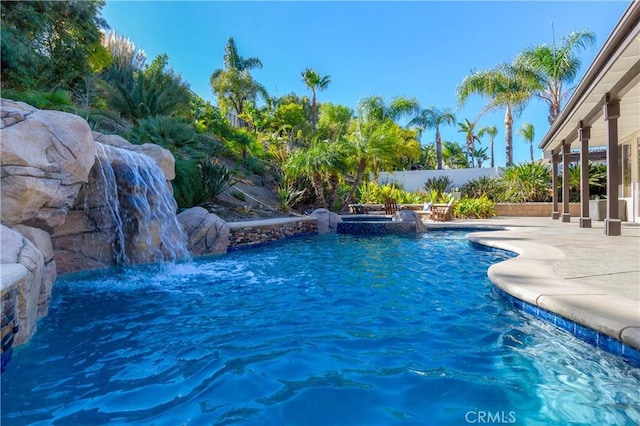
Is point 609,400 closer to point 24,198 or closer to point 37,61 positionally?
point 24,198

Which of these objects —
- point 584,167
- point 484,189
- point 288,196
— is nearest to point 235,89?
point 288,196

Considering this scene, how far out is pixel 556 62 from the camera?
21.0 meters

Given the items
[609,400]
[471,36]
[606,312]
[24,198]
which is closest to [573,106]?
[606,312]

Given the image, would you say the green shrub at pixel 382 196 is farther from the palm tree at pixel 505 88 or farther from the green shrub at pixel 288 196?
the palm tree at pixel 505 88

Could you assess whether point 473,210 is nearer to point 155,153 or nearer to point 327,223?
point 327,223

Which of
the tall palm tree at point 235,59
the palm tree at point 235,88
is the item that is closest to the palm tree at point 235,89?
the palm tree at point 235,88

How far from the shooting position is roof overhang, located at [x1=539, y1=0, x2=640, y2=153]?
519 centimetres

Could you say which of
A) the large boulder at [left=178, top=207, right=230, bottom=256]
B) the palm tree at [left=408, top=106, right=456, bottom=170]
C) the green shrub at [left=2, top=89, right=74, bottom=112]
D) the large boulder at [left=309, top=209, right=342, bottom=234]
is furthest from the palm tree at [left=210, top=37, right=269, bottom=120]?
the large boulder at [left=178, top=207, right=230, bottom=256]

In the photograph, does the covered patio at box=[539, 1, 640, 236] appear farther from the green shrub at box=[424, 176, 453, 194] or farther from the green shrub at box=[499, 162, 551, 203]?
the green shrub at box=[424, 176, 453, 194]

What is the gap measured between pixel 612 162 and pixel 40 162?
10667mm

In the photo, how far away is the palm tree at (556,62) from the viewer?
2084 cm

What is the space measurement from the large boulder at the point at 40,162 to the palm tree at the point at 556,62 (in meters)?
24.9

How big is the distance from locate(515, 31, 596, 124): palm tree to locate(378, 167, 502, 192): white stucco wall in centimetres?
516

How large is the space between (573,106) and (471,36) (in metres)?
13.1
